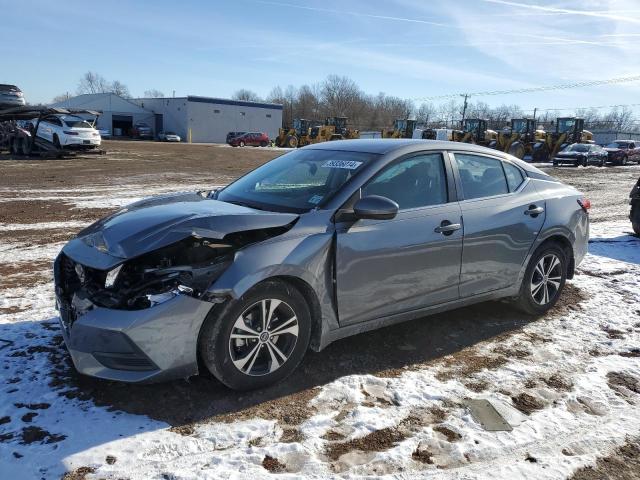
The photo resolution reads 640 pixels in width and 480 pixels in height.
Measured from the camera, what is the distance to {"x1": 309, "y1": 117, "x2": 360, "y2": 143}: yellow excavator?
45.1 m

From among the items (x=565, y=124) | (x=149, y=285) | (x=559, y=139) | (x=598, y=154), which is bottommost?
(x=149, y=285)

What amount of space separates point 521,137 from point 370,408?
120 feet

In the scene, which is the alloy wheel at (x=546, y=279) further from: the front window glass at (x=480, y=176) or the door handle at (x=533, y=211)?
the front window glass at (x=480, y=176)

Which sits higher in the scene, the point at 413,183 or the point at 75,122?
the point at 75,122

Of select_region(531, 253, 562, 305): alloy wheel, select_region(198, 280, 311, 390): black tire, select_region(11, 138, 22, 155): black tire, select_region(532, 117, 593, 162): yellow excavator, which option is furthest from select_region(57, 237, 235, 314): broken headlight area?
select_region(532, 117, 593, 162): yellow excavator

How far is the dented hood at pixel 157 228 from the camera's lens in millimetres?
3445

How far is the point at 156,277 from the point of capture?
3.38 meters

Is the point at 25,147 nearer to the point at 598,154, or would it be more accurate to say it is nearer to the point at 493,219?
the point at 493,219

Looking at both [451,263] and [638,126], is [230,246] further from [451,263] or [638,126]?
[638,126]

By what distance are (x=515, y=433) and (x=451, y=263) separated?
4.91ft

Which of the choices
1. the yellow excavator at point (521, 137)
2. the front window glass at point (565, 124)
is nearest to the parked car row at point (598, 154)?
the front window glass at point (565, 124)

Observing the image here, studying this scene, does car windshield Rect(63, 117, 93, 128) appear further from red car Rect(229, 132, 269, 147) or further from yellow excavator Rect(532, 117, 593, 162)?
red car Rect(229, 132, 269, 147)

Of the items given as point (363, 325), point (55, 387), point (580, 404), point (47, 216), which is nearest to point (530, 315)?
point (580, 404)

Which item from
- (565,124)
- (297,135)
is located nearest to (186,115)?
(297,135)
